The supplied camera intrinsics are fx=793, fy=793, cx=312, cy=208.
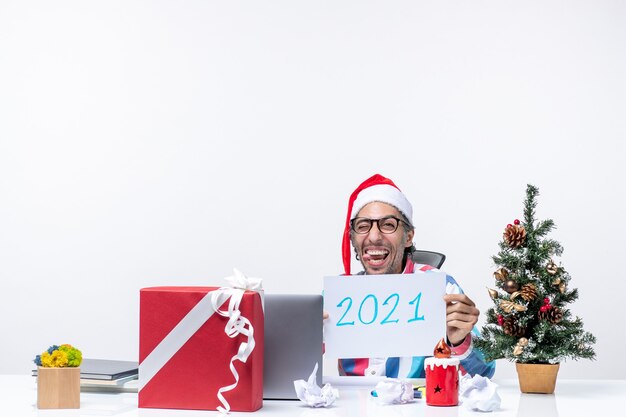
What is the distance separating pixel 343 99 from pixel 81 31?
1.40 meters

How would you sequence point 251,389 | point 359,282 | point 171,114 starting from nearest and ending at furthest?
1. point 251,389
2. point 359,282
3. point 171,114

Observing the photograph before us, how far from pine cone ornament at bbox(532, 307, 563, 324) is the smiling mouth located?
A: 2.67 ft

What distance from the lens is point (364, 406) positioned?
1.51m

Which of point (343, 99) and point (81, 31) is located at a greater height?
point (81, 31)

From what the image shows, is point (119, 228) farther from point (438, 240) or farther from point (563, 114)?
point (563, 114)

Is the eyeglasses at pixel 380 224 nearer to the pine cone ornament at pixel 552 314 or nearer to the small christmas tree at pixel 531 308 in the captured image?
the small christmas tree at pixel 531 308

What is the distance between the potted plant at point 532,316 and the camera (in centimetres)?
163

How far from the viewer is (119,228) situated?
3963 millimetres

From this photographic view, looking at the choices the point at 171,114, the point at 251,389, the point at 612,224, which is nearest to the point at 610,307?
the point at 612,224

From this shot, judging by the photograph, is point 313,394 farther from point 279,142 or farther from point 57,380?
point 279,142

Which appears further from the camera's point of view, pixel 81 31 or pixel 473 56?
pixel 81 31

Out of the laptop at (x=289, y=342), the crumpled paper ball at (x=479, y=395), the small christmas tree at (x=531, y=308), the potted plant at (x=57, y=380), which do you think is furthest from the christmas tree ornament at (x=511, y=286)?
the potted plant at (x=57, y=380)

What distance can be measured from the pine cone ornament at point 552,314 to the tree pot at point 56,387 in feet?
3.06

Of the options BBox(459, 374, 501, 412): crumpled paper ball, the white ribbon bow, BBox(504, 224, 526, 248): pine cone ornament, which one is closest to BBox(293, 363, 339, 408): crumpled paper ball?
the white ribbon bow
